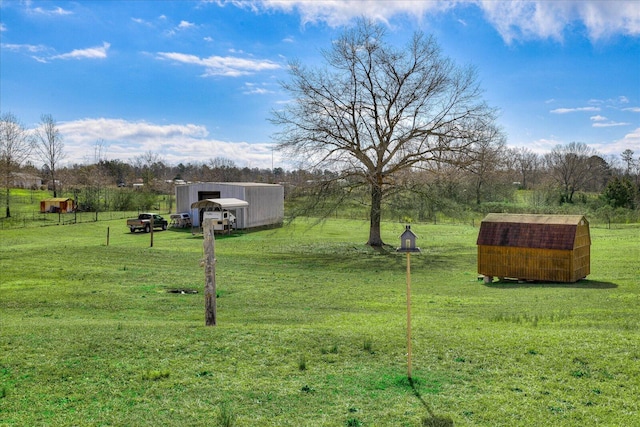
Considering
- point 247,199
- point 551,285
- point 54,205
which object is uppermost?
point 247,199

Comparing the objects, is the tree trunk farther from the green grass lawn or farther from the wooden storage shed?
the green grass lawn

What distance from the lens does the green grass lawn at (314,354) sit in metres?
7.22

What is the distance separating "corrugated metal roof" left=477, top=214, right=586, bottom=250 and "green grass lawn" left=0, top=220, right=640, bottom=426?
5.71 feet

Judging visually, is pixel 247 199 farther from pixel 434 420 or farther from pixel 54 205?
pixel 434 420

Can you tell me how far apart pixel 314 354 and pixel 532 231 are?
1464 cm

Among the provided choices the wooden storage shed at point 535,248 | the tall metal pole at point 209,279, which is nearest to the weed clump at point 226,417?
the tall metal pole at point 209,279

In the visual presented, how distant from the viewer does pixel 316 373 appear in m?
8.59

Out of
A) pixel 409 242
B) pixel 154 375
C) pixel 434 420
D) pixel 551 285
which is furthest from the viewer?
pixel 551 285

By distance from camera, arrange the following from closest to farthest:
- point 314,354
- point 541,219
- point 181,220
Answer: point 314,354, point 541,219, point 181,220

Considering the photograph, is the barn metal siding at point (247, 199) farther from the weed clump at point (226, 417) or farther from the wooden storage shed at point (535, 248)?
the weed clump at point (226, 417)

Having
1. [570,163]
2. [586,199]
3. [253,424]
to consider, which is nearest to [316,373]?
[253,424]

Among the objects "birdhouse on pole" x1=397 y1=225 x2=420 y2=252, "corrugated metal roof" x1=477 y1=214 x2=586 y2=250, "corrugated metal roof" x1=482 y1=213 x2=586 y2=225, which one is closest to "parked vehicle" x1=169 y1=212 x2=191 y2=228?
"corrugated metal roof" x1=482 y1=213 x2=586 y2=225

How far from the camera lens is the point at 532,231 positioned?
2108cm

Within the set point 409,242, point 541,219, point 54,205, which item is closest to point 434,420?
point 409,242
